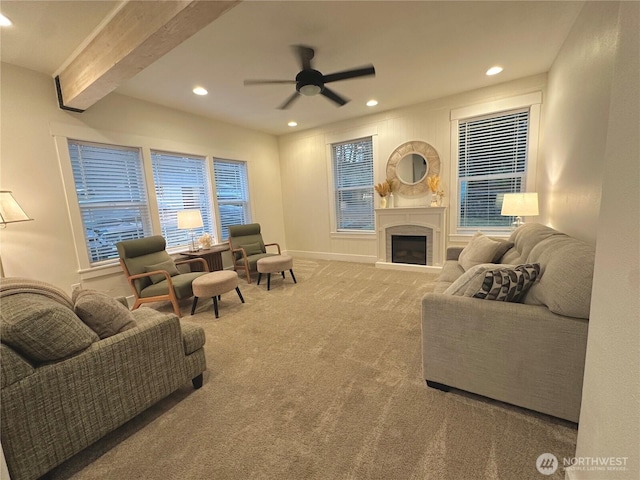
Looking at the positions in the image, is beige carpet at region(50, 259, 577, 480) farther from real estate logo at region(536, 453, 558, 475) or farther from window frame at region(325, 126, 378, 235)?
window frame at region(325, 126, 378, 235)

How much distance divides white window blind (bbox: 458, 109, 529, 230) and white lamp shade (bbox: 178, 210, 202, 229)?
4206 mm

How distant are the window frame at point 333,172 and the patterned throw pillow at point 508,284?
3.61 metres

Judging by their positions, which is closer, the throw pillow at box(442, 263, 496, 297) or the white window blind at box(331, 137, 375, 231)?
the throw pillow at box(442, 263, 496, 297)

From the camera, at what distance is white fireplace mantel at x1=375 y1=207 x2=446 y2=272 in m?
4.38

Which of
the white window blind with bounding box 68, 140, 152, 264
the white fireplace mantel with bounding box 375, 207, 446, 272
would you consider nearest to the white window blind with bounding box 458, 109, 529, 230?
the white fireplace mantel with bounding box 375, 207, 446, 272

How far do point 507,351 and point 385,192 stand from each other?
145 inches

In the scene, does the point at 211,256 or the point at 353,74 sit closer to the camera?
the point at 353,74

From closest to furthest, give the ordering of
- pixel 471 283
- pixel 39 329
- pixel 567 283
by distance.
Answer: pixel 39 329
pixel 567 283
pixel 471 283

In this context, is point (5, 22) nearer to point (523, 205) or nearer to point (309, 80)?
point (309, 80)

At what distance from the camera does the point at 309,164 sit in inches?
226

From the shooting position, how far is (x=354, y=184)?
17.6 feet

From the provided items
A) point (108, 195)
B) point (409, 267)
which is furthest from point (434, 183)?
point (108, 195)

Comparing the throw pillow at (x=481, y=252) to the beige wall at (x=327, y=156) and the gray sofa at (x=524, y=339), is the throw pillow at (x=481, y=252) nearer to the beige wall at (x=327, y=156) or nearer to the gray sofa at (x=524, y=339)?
the gray sofa at (x=524, y=339)

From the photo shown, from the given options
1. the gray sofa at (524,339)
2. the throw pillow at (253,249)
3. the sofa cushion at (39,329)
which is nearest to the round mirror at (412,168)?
the throw pillow at (253,249)
